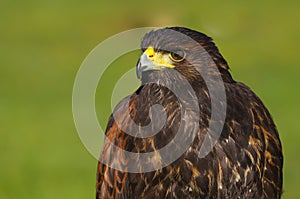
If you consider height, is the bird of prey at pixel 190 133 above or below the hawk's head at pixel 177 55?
below

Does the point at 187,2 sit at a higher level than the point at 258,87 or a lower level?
higher

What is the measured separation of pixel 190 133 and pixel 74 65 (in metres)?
16.5

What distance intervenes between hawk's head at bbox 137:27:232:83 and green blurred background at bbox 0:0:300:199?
4.96 meters

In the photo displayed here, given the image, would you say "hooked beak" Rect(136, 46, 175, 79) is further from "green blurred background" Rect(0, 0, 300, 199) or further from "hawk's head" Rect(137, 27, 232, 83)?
"green blurred background" Rect(0, 0, 300, 199)

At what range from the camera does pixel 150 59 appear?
32.1 feet

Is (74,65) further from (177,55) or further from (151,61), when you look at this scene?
(151,61)

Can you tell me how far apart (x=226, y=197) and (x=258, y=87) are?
14236 mm

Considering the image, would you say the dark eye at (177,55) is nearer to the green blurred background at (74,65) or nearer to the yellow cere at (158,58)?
the yellow cere at (158,58)

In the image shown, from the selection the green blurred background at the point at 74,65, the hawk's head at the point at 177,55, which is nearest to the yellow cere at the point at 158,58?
the hawk's head at the point at 177,55

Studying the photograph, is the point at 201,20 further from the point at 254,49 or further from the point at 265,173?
the point at 265,173

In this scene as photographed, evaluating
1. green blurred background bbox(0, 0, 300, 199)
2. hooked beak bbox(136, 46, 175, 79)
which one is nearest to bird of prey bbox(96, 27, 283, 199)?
hooked beak bbox(136, 46, 175, 79)

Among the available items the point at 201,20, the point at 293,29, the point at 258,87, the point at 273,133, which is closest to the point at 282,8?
the point at 293,29

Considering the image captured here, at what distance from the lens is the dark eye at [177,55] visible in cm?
991

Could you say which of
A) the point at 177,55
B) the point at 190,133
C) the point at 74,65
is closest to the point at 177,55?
the point at 177,55
